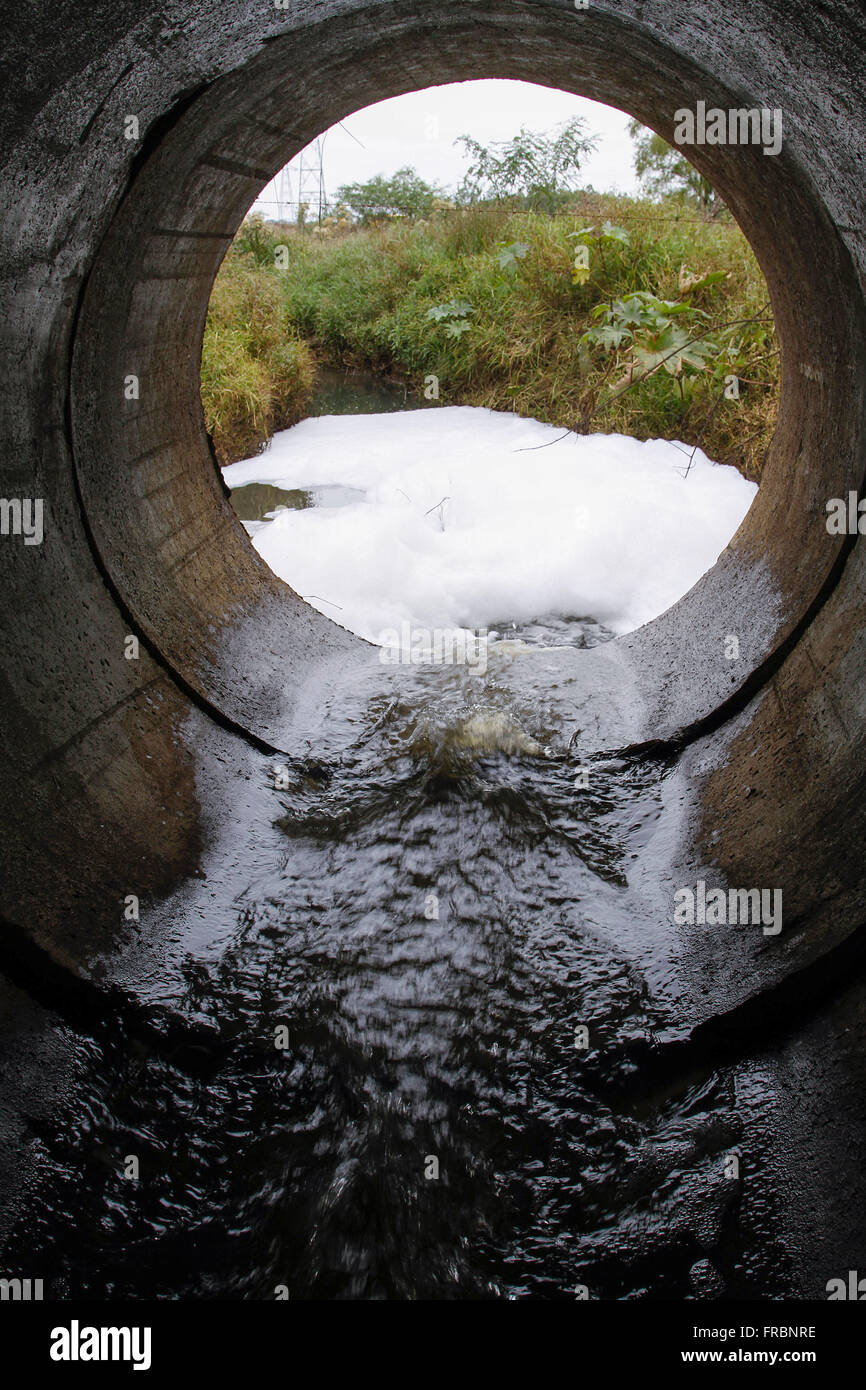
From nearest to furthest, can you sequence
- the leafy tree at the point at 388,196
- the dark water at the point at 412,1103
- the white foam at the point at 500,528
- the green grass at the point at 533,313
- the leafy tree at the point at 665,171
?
the dark water at the point at 412,1103, the white foam at the point at 500,528, the green grass at the point at 533,313, the leafy tree at the point at 665,171, the leafy tree at the point at 388,196

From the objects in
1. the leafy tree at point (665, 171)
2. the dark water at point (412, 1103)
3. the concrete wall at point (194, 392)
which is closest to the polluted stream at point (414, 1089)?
the dark water at point (412, 1103)

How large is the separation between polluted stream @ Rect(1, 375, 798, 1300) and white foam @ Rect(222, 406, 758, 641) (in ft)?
7.93

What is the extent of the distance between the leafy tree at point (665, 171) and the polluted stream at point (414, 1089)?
1348 centimetres

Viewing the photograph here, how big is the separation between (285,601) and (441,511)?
332cm

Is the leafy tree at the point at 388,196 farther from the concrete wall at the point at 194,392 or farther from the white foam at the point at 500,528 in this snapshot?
the concrete wall at the point at 194,392

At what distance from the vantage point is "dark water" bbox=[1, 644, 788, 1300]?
2078 mm

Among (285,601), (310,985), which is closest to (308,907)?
(310,985)

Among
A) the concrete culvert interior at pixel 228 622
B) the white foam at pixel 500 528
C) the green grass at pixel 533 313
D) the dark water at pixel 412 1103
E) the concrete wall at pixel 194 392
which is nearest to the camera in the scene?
the dark water at pixel 412 1103

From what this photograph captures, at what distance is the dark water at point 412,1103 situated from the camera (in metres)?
→ 2.08

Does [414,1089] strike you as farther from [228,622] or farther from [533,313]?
[533,313]

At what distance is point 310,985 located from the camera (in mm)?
2850

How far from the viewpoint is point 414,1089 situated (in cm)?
251

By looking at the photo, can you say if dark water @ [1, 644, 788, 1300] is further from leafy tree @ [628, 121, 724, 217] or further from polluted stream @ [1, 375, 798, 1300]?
leafy tree @ [628, 121, 724, 217]

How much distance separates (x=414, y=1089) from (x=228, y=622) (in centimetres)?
224
